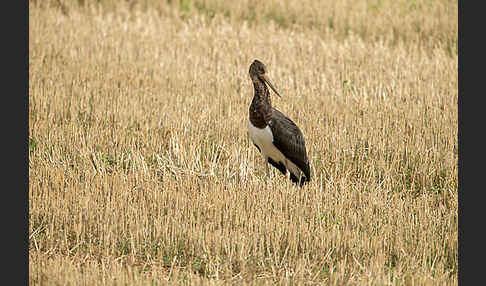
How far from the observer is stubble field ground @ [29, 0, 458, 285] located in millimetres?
5719

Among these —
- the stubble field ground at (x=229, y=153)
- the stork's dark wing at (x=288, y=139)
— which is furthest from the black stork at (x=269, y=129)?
the stubble field ground at (x=229, y=153)

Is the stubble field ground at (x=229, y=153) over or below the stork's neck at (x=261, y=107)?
below

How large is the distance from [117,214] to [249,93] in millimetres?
5214

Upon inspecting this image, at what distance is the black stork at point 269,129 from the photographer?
710cm

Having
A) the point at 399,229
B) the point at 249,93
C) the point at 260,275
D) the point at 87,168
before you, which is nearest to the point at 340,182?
the point at 399,229

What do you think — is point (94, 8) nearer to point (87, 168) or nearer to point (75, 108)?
point (75, 108)

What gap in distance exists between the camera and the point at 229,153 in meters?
8.23

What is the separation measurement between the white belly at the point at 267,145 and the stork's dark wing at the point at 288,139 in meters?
0.06

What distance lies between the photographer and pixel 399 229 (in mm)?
6223

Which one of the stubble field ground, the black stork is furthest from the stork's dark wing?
the stubble field ground

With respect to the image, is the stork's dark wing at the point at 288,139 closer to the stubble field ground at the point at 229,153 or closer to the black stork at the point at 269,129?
the black stork at the point at 269,129

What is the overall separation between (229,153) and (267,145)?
1053 millimetres

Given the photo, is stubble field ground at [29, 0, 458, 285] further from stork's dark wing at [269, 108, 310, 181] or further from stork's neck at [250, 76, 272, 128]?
stork's neck at [250, 76, 272, 128]

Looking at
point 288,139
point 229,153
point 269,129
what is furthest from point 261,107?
point 229,153
